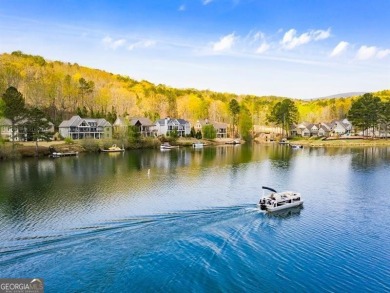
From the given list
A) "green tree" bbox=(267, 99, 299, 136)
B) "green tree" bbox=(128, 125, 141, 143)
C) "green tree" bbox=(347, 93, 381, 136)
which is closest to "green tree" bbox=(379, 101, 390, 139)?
"green tree" bbox=(347, 93, 381, 136)

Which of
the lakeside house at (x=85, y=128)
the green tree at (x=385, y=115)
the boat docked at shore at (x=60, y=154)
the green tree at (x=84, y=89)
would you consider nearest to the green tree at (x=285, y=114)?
the green tree at (x=385, y=115)

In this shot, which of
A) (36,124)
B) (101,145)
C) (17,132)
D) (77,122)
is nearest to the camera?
(36,124)

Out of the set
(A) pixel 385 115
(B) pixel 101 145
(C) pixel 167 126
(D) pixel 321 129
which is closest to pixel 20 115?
(B) pixel 101 145

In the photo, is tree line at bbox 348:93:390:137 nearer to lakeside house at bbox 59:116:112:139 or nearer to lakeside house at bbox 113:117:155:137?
lakeside house at bbox 113:117:155:137

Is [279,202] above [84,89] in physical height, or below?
below

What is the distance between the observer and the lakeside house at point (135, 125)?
117500mm

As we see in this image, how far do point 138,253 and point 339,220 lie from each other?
2173 cm

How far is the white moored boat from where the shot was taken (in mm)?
37875

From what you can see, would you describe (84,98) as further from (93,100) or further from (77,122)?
(77,122)

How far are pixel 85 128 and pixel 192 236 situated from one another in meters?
100

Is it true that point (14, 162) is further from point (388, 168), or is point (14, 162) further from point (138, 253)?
point (388, 168)

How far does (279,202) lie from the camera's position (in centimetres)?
3866

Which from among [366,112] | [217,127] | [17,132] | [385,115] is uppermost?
[366,112]

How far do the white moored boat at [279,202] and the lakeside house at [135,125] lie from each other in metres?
83.9
